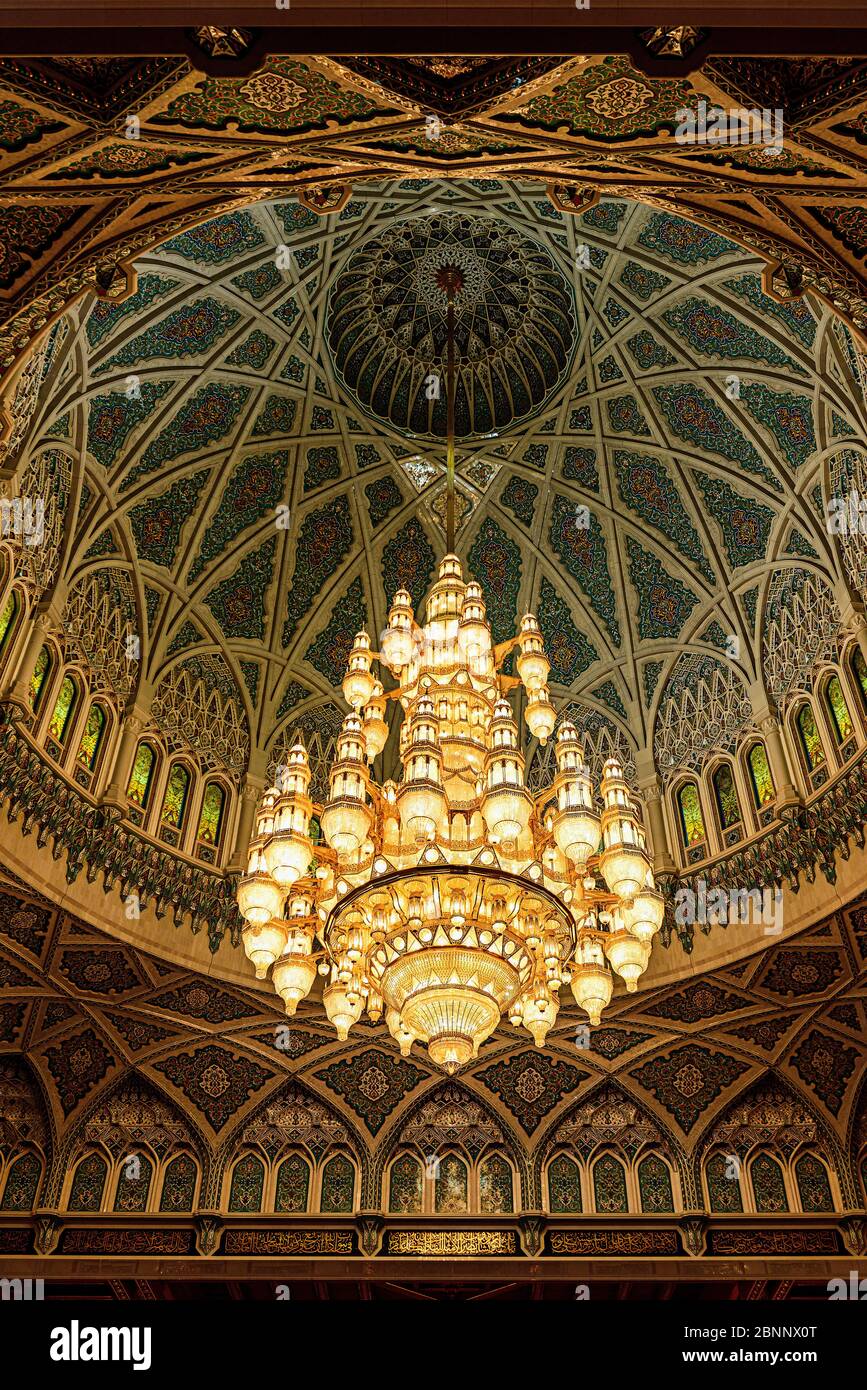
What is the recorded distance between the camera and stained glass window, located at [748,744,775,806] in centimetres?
1223

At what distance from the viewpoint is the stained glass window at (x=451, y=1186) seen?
12.5 meters

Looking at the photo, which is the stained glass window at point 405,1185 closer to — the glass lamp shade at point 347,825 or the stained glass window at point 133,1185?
the stained glass window at point 133,1185

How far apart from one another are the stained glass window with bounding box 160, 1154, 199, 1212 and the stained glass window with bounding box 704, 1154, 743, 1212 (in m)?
5.49

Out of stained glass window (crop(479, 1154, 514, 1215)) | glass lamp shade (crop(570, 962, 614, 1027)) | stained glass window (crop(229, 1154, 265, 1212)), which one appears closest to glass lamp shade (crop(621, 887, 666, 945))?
glass lamp shade (crop(570, 962, 614, 1027))

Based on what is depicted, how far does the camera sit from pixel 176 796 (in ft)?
42.1

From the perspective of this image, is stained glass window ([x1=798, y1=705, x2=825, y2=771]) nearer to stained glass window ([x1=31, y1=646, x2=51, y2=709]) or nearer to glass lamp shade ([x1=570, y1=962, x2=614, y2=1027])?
glass lamp shade ([x1=570, y1=962, x2=614, y2=1027])

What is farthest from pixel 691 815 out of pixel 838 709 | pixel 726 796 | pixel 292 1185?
pixel 292 1185

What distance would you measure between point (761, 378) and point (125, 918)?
8457mm

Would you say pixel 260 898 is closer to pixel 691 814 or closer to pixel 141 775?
pixel 141 775

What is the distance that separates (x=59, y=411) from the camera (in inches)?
440

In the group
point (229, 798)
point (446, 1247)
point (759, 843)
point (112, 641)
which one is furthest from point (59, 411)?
point (446, 1247)

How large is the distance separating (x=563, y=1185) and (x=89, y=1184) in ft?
16.6

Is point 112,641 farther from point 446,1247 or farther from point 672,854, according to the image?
point 446,1247

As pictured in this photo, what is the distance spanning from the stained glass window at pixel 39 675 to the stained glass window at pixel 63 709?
0.22m
